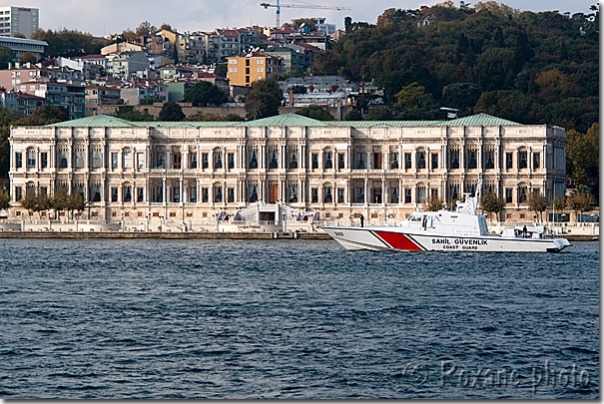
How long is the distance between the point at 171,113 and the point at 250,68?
159 feet

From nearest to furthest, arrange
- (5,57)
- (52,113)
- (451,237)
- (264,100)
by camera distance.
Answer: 1. (451,237)
2. (52,113)
3. (264,100)
4. (5,57)

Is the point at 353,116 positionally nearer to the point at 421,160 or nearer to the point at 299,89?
the point at 299,89

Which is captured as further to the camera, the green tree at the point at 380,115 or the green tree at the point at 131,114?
the green tree at the point at 131,114

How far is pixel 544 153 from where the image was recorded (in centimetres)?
9219

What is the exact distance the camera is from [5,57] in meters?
195

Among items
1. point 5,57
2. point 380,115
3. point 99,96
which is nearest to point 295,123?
point 380,115

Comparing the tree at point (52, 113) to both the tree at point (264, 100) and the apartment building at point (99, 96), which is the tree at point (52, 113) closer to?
the tree at point (264, 100)

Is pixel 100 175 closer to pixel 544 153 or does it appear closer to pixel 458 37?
pixel 544 153

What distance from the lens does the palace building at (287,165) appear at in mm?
92312

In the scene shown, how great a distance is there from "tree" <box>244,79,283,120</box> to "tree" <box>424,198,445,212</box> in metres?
59.3

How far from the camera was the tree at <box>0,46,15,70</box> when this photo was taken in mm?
193750

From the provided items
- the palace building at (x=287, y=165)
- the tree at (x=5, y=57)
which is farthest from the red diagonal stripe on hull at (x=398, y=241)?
the tree at (x=5, y=57)

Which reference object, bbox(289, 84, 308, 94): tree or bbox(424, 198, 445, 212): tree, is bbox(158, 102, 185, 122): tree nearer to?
bbox(289, 84, 308, 94): tree

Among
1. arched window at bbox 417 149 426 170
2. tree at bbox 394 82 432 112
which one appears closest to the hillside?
tree at bbox 394 82 432 112
